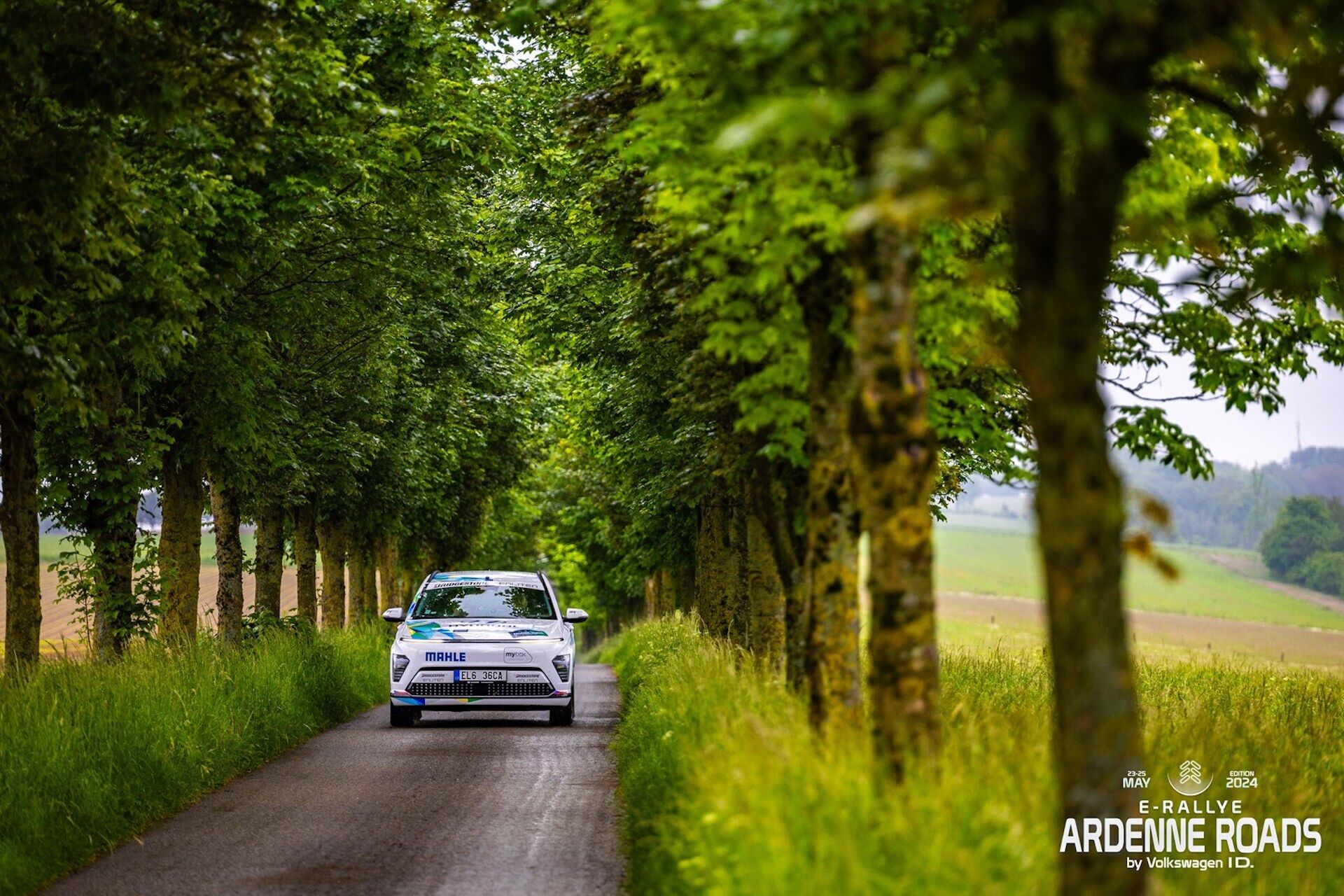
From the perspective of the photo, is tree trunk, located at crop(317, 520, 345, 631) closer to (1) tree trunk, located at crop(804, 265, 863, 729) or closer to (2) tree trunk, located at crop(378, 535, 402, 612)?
(2) tree trunk, located at crop(378, 535, 402, 612)

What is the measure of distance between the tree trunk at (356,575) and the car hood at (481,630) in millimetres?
17695

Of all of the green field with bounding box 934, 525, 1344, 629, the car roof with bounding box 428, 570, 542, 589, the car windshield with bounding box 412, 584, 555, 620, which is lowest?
the green field with bounding box 934, 525, 1344, 629

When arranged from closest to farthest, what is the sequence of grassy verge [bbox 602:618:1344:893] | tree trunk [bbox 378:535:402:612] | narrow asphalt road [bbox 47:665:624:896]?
grassy verge [bbox 602:618:1344:893] → narrow asphalt road [bbox 47:665:624:896] → tree trunk [bbox 378:535:402:612]

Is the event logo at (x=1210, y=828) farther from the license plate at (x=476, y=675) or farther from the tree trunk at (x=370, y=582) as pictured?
the tree trunk at (x=370, y=582)

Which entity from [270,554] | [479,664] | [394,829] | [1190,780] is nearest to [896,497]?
[1190,780]

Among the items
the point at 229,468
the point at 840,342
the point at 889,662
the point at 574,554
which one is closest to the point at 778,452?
the point at 840,342

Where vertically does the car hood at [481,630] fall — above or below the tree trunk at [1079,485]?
below

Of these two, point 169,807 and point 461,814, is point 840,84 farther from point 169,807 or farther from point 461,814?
point 169,807

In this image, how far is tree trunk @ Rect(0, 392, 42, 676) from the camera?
1365cm

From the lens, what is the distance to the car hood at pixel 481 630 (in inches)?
691

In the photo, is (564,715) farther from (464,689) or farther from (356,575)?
(356,575)

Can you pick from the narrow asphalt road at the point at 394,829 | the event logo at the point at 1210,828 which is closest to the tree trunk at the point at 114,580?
the narrow asphalt road at the point at 394,829

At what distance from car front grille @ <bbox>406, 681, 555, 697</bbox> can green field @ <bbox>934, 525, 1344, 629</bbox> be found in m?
67.4

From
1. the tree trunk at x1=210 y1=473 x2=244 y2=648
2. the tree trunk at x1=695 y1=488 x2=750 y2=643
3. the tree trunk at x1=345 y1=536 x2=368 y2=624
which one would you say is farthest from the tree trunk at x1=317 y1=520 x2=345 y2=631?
the tree trunk at x1=695 y1=488 x2=750 y2=643
